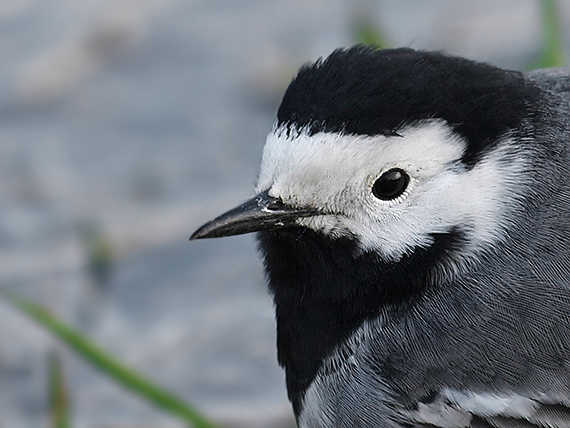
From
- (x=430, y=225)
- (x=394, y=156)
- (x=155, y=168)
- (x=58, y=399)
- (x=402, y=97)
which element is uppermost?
(x=402, y=97)

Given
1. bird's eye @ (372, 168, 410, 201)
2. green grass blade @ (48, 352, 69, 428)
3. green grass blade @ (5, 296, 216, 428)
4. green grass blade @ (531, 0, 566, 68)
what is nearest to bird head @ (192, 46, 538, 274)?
bird's eye @ (372, 168, 410, 201)

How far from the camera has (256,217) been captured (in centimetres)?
383

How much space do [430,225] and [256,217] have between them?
0.53 meters

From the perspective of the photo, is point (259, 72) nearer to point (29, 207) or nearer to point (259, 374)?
point (29, 207)

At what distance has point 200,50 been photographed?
7.60 meters

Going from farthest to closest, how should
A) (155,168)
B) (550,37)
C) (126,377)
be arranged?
(155,168) → (550,37) → (126,377)

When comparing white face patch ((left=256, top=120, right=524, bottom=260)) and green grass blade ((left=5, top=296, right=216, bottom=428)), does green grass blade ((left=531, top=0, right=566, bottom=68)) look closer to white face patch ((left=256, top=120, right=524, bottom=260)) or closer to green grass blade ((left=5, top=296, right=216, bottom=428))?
white face patch ((left=256, top=120, right=524, bottom=260))

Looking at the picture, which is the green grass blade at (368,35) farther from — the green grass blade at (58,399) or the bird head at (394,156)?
the green grass blade at (58,399)

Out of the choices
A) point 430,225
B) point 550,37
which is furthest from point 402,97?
point 550,37

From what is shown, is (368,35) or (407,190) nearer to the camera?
(407,190)

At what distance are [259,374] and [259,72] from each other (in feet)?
7.27

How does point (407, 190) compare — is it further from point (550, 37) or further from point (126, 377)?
point (550, 37)

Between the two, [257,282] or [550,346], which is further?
[257,282]

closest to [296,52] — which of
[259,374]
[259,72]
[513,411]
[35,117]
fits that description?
[259,72]
